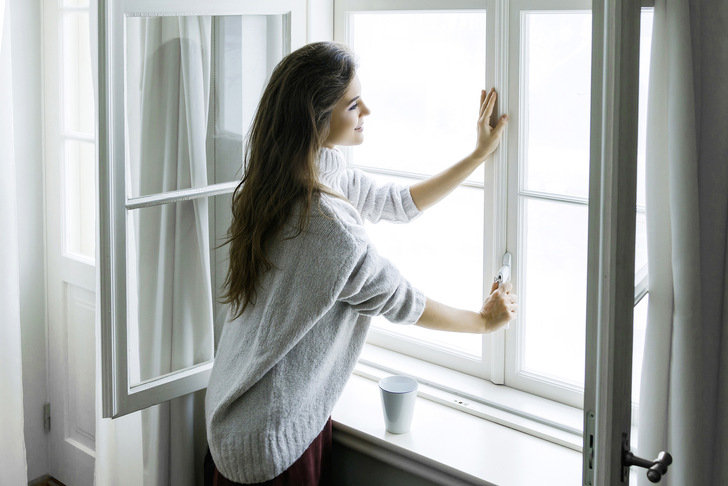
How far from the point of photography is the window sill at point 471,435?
5.39 feet

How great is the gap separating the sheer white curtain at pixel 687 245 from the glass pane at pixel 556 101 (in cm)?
40

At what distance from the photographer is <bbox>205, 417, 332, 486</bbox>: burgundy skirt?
66.4 inches

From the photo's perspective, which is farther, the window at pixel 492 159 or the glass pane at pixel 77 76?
the glass pane at pixel 77 76

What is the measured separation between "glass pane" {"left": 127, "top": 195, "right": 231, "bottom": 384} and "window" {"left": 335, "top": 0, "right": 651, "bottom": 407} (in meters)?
0.52

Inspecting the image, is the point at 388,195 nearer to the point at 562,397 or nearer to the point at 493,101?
the point at 493,101

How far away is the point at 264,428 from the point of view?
5.16 ft

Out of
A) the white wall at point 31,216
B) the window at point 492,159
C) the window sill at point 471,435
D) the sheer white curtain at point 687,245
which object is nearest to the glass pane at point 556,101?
the window at point 492,159

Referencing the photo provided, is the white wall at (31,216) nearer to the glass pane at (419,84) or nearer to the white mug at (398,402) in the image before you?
the glass pane at (419,84)

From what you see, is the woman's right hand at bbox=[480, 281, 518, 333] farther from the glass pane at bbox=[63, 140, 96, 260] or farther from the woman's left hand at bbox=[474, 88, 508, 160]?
the glass pane at bbox=[63, 140, 96, 260]

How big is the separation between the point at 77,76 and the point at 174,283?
115cm

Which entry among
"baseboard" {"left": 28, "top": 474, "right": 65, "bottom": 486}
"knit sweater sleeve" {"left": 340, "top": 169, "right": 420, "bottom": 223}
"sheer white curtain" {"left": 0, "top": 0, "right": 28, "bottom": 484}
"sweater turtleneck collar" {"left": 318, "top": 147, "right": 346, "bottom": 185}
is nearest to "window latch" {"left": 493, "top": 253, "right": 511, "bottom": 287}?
"knit sweater sleeve" {"left": 340, "top": 169, "right": 420, "bottom": 223}

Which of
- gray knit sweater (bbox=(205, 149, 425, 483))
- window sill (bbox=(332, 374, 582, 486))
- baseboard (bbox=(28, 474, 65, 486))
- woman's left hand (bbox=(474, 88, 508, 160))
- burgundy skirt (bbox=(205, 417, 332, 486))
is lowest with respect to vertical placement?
baseboard (bbox=(28, 474, 65, 486))

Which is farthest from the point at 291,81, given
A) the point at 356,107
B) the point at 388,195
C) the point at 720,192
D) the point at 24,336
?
the point at 24,336

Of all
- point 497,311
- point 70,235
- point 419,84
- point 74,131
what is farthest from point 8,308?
point 497,311
